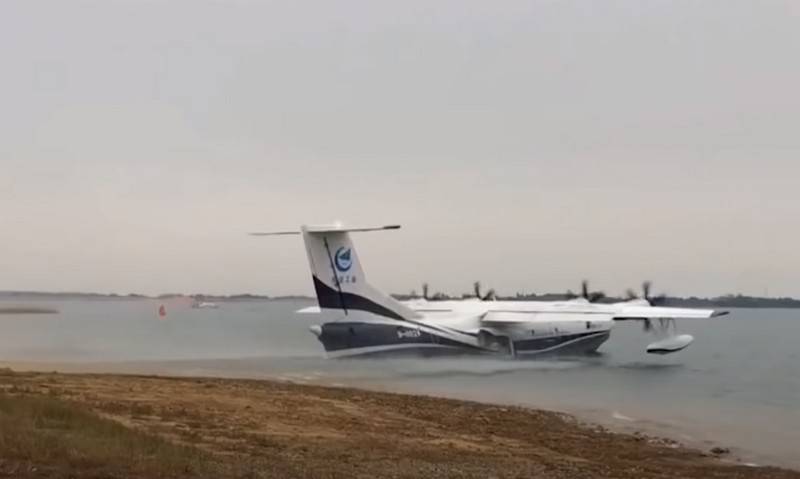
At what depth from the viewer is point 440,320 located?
48000 mm

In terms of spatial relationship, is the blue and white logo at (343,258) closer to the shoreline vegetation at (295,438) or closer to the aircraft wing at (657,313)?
the aircraft wing at (657,313)

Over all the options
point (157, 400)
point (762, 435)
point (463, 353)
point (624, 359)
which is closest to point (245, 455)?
point (157, 400)

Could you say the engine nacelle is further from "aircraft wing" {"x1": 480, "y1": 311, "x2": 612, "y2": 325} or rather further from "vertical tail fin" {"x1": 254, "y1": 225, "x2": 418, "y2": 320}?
"vertical tail fin" {"x1": 254, "y1": 225, "x2": 418, "y2": 320}

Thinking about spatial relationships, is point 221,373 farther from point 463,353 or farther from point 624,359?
point 624,359

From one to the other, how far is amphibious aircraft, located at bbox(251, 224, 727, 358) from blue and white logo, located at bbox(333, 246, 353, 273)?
4cm

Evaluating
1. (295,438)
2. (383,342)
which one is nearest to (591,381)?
(383,342)

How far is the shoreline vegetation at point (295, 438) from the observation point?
11.3m

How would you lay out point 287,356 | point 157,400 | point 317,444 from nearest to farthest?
point 317,444 < point 157,400 < point 287,356

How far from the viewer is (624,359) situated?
58.2m

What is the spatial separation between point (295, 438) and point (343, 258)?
2708 centimetres

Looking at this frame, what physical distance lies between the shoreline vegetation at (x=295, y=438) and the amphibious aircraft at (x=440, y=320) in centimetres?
1532

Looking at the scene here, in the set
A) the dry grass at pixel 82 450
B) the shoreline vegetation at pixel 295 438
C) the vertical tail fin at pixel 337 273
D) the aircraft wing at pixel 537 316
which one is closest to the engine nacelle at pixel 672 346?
the aircraft wing at pixel 537 316

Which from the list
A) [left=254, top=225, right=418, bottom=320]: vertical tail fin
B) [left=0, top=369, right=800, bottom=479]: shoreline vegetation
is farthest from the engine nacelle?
[left=0, top=369, right=800, bottom=479]: shoreline vegetation

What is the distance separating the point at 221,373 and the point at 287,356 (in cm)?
1398
